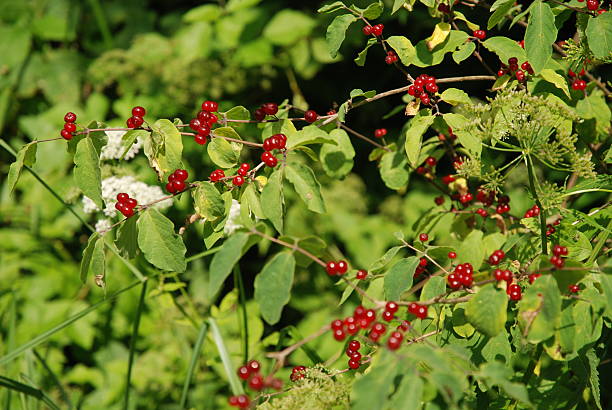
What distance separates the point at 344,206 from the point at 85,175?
77.3 inches

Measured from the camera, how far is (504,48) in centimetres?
125

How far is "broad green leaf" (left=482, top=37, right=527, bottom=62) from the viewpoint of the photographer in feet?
4.06

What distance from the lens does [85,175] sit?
1.09 m

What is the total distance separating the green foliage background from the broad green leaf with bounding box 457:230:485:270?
1.08 metres

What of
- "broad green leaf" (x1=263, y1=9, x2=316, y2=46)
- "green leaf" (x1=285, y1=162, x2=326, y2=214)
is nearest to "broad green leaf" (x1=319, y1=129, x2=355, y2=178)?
"green leaf" (x1=285, y1=162, x2=326, y2=214)

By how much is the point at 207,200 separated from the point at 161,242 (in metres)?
0.12

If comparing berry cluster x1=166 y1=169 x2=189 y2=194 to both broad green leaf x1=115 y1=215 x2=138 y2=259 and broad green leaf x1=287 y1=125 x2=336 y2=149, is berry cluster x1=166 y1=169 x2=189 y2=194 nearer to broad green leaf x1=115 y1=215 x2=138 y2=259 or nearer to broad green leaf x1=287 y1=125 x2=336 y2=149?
broad green leaf x1=115 y1=215 x2=138 y2=259

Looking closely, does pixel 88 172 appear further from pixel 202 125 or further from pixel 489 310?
pixel 489 310

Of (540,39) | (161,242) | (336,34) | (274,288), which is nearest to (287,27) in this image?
(336,34)

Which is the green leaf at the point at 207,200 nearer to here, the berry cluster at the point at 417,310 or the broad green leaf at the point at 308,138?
the broad green leaf at the point at 308,138

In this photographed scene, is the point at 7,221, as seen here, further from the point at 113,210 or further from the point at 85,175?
the point at 85,175

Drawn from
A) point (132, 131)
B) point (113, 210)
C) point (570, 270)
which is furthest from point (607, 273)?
point (113, 210)

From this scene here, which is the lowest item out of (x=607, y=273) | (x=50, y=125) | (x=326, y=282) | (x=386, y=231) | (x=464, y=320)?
(x=326, y=282)

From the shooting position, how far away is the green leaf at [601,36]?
44.2 inches
